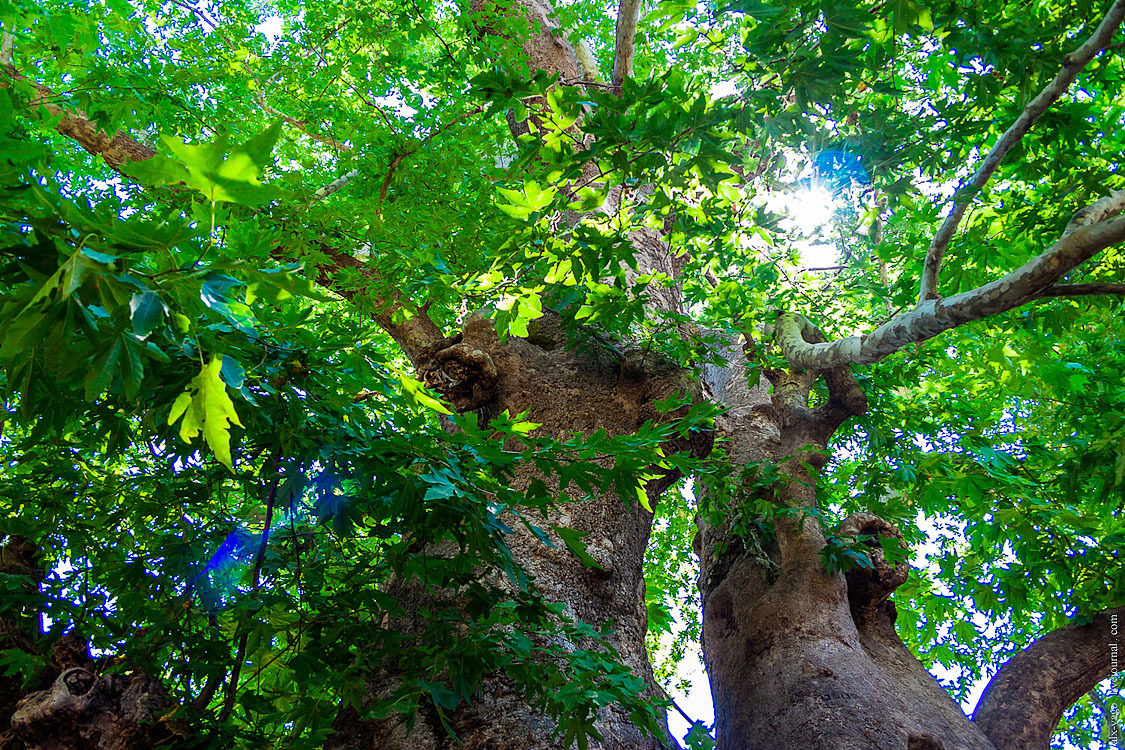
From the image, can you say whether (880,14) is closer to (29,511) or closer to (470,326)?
(470,326)

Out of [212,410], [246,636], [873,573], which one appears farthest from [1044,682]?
[212,410]

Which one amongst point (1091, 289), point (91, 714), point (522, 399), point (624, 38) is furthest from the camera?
point (624, 38)

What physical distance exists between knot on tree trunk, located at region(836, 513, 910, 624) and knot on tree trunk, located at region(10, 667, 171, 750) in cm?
284

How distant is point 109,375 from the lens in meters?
0.89

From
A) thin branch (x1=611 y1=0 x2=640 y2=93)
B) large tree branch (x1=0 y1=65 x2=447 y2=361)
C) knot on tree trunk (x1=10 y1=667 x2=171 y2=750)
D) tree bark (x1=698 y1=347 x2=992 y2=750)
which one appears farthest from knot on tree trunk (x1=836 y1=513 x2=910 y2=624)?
thin branch (x1=611 y1=0 x2=640 y2=93)

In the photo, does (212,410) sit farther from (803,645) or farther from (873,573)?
(873,573)

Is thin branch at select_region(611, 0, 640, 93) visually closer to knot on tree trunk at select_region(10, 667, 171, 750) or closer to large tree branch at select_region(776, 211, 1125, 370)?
large tree branch at select_region(776, 211, 1125, 370)

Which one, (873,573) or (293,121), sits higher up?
(293,121)

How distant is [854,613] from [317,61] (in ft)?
21.2

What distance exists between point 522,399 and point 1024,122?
2.27 m

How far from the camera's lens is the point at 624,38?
12.7 feet

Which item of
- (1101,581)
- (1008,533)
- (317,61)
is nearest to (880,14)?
(1008,533)

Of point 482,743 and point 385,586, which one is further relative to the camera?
point 385,586

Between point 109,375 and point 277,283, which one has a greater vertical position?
point 277,283
